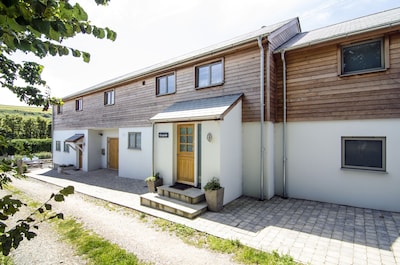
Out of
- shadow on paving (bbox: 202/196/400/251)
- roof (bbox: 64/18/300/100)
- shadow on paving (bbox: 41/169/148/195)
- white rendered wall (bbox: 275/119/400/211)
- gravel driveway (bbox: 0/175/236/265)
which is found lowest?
shadow on paving (bbox: 41/169/148/195)

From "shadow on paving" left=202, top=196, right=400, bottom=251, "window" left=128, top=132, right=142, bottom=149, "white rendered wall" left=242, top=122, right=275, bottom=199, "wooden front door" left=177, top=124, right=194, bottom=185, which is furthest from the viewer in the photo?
"window" left=128, top=132, right=142, bottom=149

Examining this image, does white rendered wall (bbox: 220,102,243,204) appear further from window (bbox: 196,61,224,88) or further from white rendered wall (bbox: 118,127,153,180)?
white rendered wall (bbox: 118,127,153,180)

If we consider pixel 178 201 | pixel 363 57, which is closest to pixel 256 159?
pixel 178 201

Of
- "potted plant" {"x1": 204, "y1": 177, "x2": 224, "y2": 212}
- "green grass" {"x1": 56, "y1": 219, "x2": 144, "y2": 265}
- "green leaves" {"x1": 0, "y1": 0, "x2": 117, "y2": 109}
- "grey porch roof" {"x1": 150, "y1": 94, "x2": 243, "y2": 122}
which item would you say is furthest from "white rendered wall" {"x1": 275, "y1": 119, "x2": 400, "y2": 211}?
"green leaves" {"x1": 0, "y1": 0, "x2": 117, "y2": 109}

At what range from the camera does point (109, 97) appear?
14.0 meters

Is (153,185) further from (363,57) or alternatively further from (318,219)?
(363,57)

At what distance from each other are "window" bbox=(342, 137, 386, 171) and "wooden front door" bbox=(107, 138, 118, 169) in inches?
522

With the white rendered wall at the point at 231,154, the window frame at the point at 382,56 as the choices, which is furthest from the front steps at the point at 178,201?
the window frame at the point at 382,56

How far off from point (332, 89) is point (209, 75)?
15.4 ft

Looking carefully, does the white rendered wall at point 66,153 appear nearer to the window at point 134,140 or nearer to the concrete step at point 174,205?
the window at point 134,140

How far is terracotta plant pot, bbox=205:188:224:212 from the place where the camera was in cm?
637

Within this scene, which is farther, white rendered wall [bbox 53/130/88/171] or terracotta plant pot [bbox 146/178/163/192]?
white rendered wall [bbox 53/130/88/171]

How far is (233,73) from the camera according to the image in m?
8.25

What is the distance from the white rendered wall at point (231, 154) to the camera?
698 centimetres
